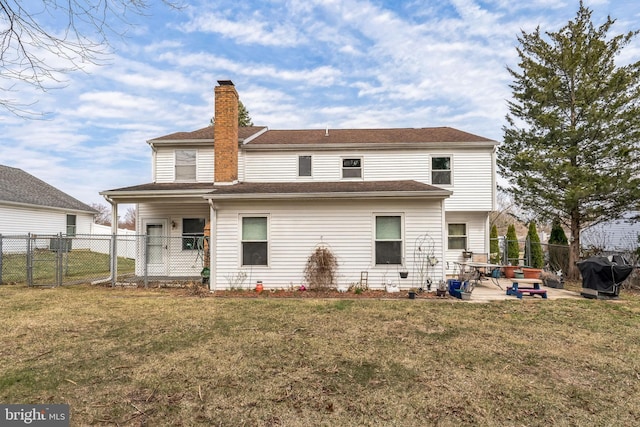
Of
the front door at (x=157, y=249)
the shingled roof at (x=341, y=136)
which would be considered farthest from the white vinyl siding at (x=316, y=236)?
the shingled roof at (x=341, y=136)

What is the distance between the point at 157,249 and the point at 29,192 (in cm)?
1520

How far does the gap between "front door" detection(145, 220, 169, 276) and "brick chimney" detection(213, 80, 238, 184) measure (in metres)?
3.22

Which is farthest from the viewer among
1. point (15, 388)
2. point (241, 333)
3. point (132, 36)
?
point (241, 333)

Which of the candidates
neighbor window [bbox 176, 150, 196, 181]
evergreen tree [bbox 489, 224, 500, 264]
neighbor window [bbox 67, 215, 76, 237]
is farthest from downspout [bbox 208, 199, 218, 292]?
neighbor window [bbox 67, 215, 76, 237]

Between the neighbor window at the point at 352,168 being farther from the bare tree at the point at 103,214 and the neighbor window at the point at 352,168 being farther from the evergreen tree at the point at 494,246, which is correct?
the bare tree at the point at 103,214

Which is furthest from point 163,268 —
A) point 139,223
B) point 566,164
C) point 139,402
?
point 566,164

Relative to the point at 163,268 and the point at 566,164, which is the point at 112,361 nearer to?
the point at 163,268

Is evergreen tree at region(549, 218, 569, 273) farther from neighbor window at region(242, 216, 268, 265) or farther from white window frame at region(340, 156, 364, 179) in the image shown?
neighbor window at region(242, 216, 268, 265)

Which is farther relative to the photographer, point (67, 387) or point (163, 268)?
point (163, 268)

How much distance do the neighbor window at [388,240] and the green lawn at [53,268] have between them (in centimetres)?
950

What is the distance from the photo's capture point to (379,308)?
23.7ft

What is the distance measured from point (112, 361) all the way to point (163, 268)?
26.7 ft

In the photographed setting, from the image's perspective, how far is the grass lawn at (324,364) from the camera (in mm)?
3086

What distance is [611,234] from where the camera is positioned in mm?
14000
